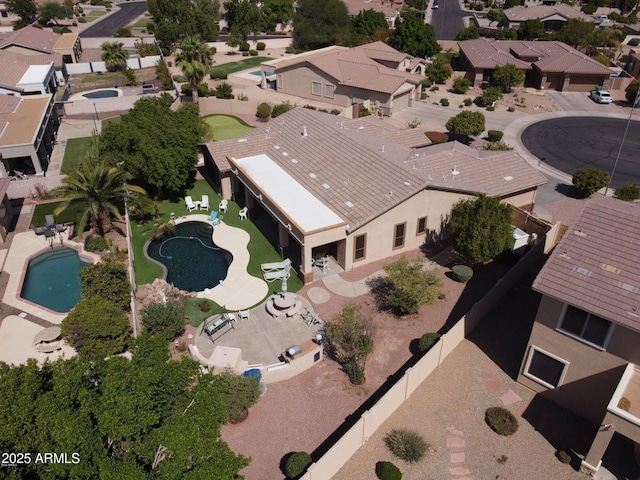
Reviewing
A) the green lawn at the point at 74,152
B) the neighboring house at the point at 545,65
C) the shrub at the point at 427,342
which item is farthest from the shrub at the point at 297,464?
the neighboring house at the point at 545,65

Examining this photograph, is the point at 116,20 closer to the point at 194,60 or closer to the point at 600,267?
the point at 194,60

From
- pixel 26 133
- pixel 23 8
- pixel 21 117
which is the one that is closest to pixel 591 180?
pixel 26 133

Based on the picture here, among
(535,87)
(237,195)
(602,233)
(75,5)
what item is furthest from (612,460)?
(75,5)

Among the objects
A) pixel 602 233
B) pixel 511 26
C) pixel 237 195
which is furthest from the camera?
pixel 511 26

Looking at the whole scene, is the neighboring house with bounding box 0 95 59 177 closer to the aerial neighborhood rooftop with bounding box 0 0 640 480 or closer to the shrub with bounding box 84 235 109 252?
the aerial neighborhood rooftop with bounding box 0 0 640 480

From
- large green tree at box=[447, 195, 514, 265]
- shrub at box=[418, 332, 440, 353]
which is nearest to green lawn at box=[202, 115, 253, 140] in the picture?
large green tree at box=[447, 195, 514, 265]

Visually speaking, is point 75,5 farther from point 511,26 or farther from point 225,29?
point 511,26
